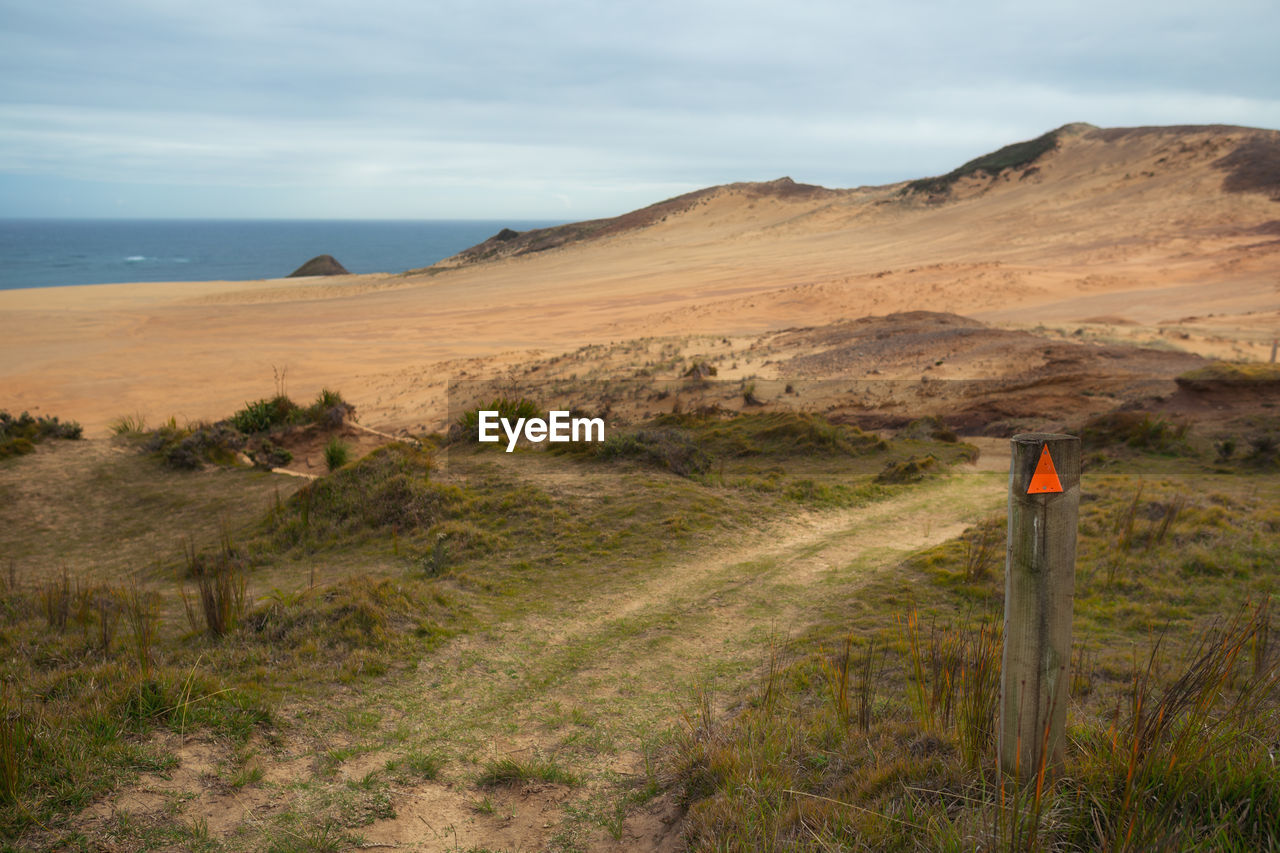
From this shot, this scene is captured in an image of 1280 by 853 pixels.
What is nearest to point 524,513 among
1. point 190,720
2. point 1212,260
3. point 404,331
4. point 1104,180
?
point 190,720

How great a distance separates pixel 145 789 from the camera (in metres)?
3.99

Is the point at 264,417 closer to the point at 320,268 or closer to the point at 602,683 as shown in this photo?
the point at 602,683

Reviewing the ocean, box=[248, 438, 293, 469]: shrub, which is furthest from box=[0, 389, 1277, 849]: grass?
the ocean

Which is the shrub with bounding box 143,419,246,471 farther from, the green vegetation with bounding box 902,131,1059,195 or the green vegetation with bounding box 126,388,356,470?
the green vegetation with bounding box 902,131,1059,195

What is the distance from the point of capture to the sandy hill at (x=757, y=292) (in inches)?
1047

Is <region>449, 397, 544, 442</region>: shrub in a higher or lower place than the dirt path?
higher

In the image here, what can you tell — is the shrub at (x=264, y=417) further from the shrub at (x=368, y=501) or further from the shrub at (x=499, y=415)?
the shrub at (x=368, y=501)

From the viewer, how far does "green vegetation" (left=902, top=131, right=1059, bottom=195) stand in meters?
68.4

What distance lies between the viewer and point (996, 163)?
2753 inches

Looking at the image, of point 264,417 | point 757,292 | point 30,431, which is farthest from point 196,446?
point 757,292

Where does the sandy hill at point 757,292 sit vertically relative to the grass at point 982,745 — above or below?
above

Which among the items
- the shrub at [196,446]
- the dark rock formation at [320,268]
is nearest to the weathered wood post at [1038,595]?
the shrub at [196,446]

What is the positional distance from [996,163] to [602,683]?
74.1m

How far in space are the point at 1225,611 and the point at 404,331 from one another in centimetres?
3398
